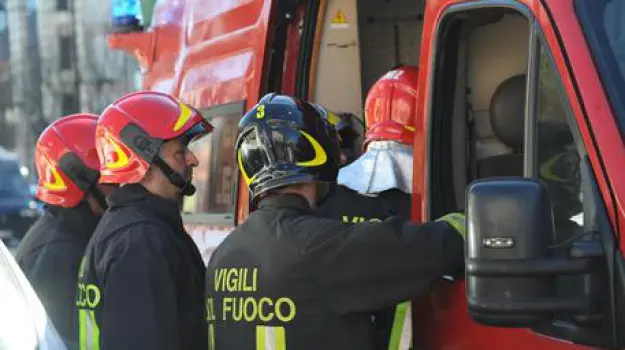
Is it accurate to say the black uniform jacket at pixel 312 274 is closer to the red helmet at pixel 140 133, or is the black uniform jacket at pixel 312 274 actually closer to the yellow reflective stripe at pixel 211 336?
the yellow reflective stripe at pixel 211 336

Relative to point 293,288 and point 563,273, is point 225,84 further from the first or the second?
point 563,273

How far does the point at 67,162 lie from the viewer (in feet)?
16.7

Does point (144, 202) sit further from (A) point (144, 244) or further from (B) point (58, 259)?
(B) point (58, 259)

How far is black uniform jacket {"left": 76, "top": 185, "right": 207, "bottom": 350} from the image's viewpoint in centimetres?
350

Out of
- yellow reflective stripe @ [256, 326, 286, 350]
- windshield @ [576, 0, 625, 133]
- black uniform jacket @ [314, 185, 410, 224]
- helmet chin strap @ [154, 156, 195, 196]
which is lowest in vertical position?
yellow reflective stripe @ [256, 326, 286, 350]

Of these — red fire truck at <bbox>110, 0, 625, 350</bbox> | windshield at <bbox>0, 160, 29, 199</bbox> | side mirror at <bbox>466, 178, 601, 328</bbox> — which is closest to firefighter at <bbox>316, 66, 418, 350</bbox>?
red fire truck at <bbox>110, 0, 625, 350</bbox>

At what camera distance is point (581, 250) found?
2.22 m

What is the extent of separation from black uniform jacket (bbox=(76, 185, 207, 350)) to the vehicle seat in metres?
1.06

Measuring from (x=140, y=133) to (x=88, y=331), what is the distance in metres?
0.72

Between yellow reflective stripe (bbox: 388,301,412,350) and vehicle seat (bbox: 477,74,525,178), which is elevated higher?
vehicle seat (bbox: 477,74,525,178)

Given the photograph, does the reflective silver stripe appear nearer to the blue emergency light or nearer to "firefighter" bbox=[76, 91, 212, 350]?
"firefighter" bbox=[76, 91, 212, 350]

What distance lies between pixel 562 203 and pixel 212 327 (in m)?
1.18

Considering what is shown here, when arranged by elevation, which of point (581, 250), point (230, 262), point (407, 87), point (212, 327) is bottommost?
point (212, 327)

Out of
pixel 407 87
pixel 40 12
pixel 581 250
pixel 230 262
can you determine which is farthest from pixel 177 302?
pixel 40 12
